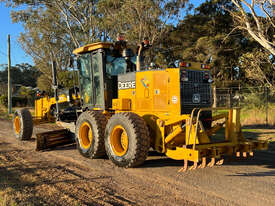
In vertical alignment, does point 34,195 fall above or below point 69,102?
below

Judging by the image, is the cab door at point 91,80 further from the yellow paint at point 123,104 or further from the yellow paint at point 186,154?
the yellow paint at point 186,154

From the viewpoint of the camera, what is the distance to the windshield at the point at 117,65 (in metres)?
7.60

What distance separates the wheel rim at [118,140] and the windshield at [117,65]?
6.09 ft

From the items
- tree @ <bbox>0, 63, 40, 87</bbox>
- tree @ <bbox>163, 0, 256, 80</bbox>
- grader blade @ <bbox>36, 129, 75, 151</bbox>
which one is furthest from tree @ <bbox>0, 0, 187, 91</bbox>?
tree @ <bbox>0, 63, 40, 87</bbox>

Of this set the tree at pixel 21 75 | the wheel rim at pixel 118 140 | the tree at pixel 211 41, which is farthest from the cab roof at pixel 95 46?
the tree at pixel 21 75

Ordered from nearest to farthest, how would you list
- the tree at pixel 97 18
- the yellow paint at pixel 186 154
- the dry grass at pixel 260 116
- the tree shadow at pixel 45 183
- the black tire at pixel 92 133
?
the tree shadow at pixel 45 183 → the yellow paint at pixel 186 154 → the black tire at pixel 92 133 → the dry grass at pixel 260 116 → the tree at pixel 97 18

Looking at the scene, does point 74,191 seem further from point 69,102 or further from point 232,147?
point 69,102

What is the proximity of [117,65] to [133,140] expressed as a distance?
260 cm

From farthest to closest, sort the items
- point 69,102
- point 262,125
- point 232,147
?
1. point 262,125
2. point 69,102
3. point 232,147

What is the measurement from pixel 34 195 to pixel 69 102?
19.7ft

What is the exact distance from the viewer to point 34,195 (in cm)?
436

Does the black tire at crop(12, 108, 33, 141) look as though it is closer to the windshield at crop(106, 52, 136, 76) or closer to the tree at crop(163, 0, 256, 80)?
the windshield at crop(106, 52, 136, 76)

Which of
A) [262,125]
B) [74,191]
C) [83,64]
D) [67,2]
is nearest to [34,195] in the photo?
[74,191]

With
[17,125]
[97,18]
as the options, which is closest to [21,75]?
[97,18]
